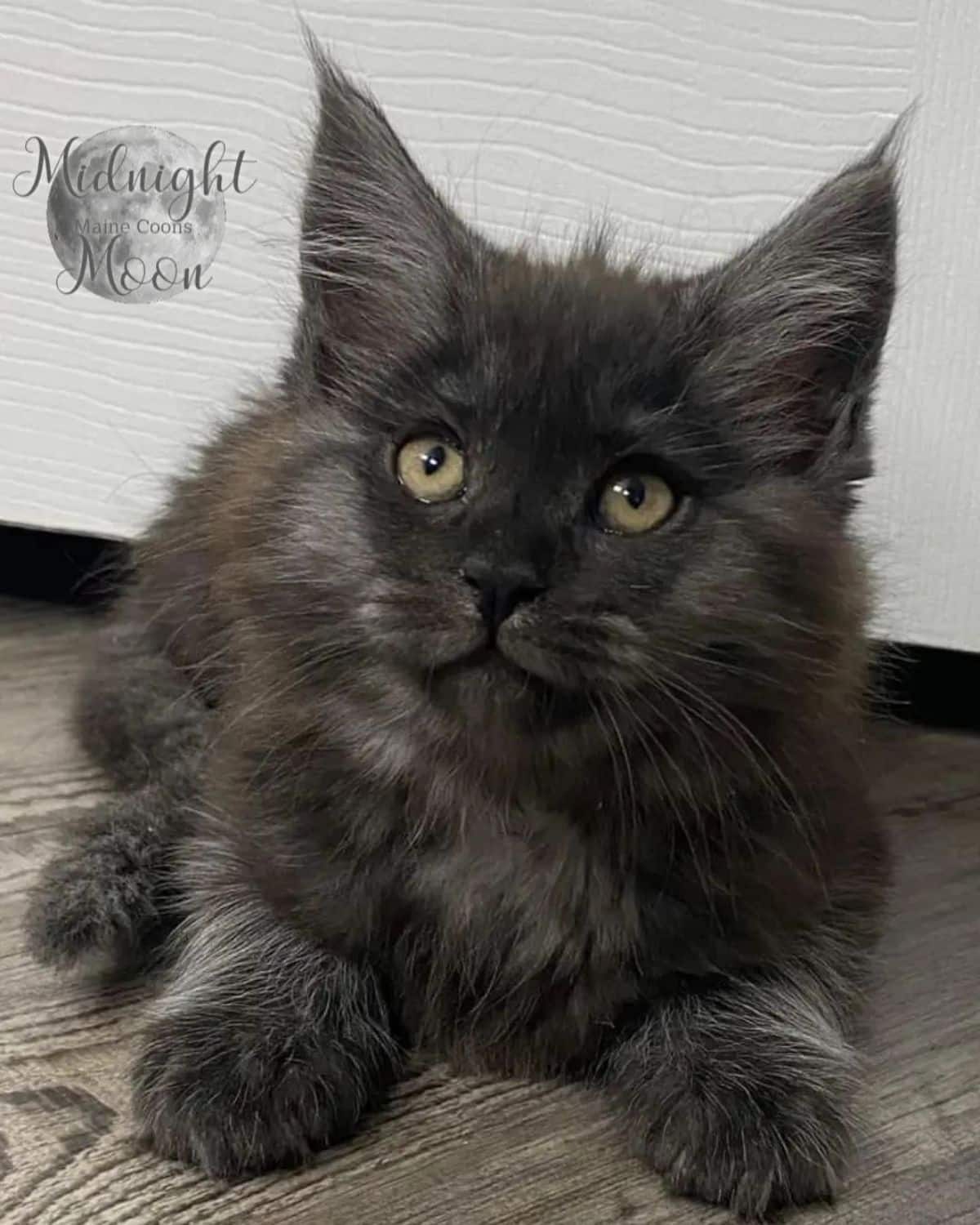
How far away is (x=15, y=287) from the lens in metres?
2.24

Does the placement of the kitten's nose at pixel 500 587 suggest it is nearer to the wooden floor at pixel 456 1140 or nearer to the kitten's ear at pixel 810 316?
the kitten's ear at pixel 810 316

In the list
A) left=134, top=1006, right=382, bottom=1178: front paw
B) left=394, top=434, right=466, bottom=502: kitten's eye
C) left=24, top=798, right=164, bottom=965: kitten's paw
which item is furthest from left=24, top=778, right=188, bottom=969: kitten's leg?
left=394, top=434, right=466, bottom=502: kitten's eye

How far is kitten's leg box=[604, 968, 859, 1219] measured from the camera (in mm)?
1077

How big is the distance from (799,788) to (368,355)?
521mm

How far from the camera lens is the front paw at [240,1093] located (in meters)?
1.08

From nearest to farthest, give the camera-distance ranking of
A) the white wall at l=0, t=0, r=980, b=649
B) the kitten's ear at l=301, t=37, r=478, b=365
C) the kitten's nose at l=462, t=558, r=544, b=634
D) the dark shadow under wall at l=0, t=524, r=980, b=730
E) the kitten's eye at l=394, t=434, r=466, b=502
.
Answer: the kitten's nose at l=462, t=558, r=544, b=634, the kitten's eye at l=394, t=434, r=466, b=502, the kitten's ear at l=301, t=37, r=478, b=365, the white wall at l=0, t=0, r=980, b=649, the dark shadow under wall at l=0, t=524, r=980, b=730

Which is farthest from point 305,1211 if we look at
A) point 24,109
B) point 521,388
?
point 24,109

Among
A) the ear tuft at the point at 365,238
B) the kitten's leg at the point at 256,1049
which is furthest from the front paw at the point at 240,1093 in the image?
the ear tuft at the point at 365,238

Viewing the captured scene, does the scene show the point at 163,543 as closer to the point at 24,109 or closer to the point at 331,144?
the point at 331,144

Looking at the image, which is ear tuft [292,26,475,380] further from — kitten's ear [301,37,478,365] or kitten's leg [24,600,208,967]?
kitten's leg [24,600,208,967]

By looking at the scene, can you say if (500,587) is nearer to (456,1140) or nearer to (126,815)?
(456,1140)

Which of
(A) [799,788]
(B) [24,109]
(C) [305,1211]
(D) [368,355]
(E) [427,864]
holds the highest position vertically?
(B) [24,109]

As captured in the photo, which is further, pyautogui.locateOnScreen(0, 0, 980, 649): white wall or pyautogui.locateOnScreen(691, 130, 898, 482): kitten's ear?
pyautogui.locateOnScreen(0, 0, 980, 649): white wall

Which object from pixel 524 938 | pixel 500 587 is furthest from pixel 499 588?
pixel 524 938
